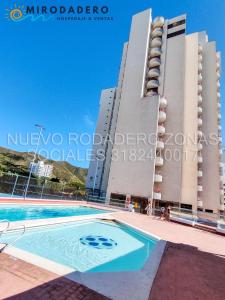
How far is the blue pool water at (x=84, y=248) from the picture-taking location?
5082mm

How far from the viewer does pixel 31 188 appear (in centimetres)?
1698

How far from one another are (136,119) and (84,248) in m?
26.8

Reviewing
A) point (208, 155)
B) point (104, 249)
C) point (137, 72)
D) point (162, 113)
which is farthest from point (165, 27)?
point (104, 249)

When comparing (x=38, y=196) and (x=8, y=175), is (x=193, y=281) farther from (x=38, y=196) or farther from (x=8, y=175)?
(x=38, y=196)

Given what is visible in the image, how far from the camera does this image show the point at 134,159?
29.3 meters

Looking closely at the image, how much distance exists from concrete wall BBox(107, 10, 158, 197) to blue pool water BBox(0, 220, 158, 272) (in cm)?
1938

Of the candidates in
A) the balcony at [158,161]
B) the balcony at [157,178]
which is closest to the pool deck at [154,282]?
the balcony at [157,178]

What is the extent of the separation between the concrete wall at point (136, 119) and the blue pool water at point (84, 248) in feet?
63.6

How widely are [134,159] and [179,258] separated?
23.9 metres

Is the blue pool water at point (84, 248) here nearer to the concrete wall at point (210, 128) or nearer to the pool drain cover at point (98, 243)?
the pool drain cover at point (98, 243)

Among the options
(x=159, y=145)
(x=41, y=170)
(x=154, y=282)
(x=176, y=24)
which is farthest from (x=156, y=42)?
(x=41, y=170)

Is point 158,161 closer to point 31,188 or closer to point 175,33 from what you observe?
point 31,188

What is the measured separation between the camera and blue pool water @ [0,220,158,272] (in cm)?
508

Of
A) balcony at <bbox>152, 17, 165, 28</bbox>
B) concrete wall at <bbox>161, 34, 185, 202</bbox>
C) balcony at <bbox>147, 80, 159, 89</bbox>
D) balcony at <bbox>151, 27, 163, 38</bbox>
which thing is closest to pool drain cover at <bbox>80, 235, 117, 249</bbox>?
concrete wall at <bbox>161, 34, 185, 202</bbox>
